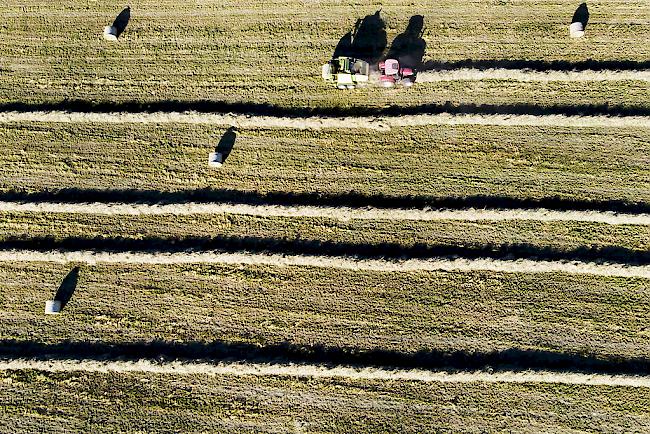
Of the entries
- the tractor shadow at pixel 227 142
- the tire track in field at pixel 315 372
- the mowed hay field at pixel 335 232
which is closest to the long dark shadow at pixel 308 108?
the mowed hay field at pixel 335 232

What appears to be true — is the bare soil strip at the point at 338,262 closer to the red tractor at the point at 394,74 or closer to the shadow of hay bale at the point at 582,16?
the red tractor at the point at 394,74

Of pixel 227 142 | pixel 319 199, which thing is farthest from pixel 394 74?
pixel 227 142

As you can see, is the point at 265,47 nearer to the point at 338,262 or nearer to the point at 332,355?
the point at 338,262

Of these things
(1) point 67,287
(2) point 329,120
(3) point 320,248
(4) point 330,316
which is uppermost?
(2) point 329,120

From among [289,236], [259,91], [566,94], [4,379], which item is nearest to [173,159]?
[259,91]

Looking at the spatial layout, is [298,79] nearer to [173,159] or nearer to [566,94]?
[173,159]

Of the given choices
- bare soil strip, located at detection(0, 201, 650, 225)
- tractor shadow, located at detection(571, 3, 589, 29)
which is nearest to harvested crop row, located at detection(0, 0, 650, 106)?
tractor shadow, located at detection(571, 3, 589, 29)
